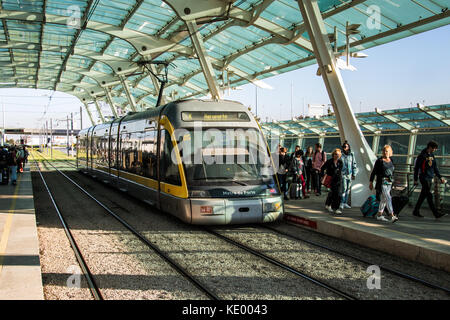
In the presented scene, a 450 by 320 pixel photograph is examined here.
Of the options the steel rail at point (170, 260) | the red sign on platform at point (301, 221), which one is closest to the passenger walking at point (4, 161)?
the steel rail at point (170, 260)

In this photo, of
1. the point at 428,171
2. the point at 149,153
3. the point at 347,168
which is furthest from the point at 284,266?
the point at 149,153

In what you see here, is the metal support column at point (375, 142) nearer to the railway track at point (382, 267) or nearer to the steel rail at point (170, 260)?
the railway track at point (382, 267)

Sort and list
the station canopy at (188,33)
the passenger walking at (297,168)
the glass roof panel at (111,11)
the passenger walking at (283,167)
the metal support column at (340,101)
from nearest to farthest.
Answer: the metal support column at (340,101), the passenger walking at (297,168), the passenger walking at (283,167), the station canopy at (188,33), the glass roof panel at (111,11)

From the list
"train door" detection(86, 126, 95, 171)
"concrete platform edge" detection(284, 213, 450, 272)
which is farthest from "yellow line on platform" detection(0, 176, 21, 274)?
"train door" detection(86, 126, 95, 171)

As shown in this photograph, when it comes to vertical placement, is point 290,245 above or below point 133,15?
below

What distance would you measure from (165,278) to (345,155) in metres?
6.17

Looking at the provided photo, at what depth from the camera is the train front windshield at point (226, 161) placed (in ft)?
29.1

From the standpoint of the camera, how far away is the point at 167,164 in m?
9.68

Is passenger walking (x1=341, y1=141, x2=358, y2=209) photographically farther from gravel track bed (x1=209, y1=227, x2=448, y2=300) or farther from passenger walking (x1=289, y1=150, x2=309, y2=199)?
gravel track bed (x1=209, y1=227, x2=448, y2=300)

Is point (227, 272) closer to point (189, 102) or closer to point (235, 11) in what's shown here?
point (189, 102)

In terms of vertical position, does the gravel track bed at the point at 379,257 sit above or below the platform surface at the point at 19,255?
Answer: below

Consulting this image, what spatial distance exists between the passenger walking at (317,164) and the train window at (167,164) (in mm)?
5657

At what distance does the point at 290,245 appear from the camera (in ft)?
25.4

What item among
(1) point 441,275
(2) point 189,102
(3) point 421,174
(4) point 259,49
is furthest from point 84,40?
(1) point 441,275
